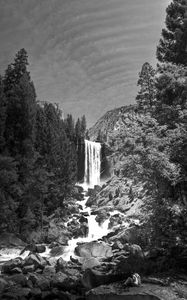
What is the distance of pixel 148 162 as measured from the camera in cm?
1550

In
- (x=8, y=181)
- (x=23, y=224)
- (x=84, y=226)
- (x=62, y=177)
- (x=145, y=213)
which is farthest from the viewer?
(x=62, y=177)

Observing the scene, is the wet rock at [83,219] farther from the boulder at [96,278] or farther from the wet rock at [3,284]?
the boulder at [96,278]

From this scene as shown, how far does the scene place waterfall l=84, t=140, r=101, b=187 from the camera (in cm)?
8731

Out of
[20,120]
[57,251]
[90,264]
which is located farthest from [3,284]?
[20,120]

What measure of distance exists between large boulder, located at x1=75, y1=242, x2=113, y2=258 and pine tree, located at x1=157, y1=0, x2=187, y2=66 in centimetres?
1567

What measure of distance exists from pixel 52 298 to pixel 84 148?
246 ft

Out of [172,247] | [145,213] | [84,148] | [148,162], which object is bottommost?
[172,247]

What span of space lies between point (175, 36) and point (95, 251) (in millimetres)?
17910

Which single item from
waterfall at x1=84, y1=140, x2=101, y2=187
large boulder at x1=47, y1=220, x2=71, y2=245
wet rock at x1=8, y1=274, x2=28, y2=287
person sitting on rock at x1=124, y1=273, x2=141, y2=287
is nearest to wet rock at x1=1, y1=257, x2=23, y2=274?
wet rock at x1=8, y1=274, x2=28, y2=287

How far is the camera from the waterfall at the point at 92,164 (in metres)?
87.3

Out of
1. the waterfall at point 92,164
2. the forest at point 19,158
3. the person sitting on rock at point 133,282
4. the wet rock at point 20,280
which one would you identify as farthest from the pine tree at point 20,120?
the waterfall at point 92,164

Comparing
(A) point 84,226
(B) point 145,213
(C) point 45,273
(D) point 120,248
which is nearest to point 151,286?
(B) point 145,213

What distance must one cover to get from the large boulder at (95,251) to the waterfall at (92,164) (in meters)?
58.0

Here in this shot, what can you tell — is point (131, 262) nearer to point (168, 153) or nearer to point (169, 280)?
point (169, 280)
